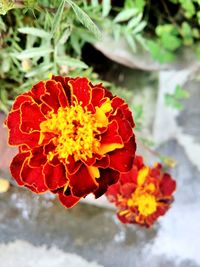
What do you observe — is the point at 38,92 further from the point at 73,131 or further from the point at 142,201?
the point at 142,201

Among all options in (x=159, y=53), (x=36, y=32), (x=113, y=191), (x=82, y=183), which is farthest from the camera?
(x=159, y=53)

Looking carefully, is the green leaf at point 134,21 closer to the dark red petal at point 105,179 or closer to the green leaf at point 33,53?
the green leaf at point 33,53

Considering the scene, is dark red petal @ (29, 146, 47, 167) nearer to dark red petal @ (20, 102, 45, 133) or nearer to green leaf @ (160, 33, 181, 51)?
dark red petal @ (20, 102, 45, 133)

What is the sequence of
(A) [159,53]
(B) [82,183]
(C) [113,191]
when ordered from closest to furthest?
(B) [82,183] → (C) [113,191] → (A) [159,53]

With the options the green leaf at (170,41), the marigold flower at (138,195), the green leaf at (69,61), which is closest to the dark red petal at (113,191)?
the marigold flower at (138,195)

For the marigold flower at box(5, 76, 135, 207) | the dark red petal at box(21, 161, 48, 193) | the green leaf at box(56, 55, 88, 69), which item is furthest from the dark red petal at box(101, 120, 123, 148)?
the green leaf at box(56, 55, 88, 69)

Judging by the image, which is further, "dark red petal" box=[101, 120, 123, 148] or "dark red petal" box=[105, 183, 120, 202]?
"dark red petal" box=[105, 183, 120, 202]

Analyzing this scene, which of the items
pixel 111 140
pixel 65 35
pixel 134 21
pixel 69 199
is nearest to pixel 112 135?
pixel 111 140
